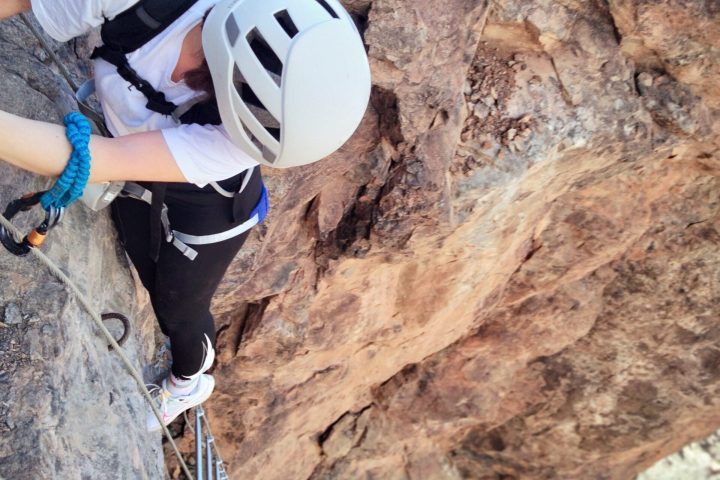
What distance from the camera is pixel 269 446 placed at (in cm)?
461

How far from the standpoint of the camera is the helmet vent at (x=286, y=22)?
5.57 feet

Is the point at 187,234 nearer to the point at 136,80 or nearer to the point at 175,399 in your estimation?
the point at 136,80

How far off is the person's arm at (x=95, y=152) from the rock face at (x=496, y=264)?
1.29 m

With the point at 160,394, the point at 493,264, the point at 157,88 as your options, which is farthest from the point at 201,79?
the point at 493,264

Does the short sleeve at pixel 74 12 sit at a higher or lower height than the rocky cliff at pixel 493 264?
higher

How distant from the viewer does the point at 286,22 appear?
1711 mm

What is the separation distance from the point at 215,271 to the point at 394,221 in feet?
3.67

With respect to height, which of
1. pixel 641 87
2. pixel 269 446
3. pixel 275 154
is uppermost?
pixel 275 154

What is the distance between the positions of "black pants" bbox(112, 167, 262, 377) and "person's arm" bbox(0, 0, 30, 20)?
24.0 inches

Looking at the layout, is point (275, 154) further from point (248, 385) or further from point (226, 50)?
point (248, 385)

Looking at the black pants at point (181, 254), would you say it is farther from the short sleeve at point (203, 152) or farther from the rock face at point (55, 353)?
the short sleeve at point (203, 152)

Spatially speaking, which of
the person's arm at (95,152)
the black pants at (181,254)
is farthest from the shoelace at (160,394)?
the person's arm at (95,152)

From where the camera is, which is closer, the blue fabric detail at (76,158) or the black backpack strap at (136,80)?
the blue fabric detail at (76,158)

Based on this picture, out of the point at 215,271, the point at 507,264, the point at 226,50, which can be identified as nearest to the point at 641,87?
the point at 507,264
